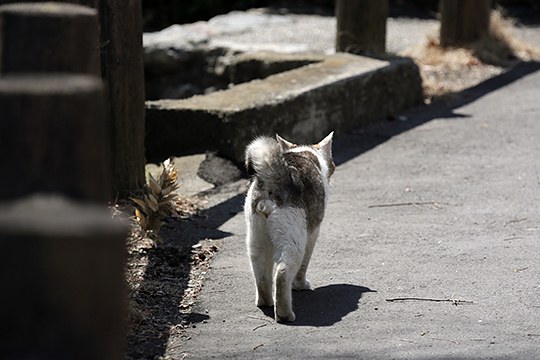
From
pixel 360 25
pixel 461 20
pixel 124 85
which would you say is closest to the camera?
pixel 124 85

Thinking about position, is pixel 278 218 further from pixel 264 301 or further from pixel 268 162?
pixel 264 301

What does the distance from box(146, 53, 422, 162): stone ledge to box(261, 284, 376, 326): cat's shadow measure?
2.57 m

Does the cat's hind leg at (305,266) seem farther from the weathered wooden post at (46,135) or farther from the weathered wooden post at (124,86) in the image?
the weathered wooden post at (46,135)

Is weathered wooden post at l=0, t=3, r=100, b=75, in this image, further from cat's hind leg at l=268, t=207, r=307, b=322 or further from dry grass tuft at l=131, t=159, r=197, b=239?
dry grass tuft at l=131, t=159, r=197, b=239

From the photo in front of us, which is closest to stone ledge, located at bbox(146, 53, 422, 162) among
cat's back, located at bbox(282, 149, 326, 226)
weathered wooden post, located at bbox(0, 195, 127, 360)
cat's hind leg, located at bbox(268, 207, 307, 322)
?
cat's back, located at bbox(282, 149, 326, 226)

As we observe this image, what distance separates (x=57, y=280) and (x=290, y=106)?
6.65 m

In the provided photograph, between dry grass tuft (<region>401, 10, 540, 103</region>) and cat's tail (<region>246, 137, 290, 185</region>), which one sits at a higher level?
cat's tail (<region>246, 137, 290, 185</region>)

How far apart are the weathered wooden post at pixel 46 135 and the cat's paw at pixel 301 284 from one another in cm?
336

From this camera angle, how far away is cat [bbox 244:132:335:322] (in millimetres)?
5188

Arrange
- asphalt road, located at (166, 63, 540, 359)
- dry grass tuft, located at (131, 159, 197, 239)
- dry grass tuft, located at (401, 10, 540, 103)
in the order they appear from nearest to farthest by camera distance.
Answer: asphalt road, located at (166, 63, 540, 359) → dry grass tuft, located at (131, 159, 197, 239) → dry grass tuft, located at (401, 10, 540, 103)

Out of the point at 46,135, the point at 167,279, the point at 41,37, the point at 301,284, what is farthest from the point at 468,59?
the point at 46,135

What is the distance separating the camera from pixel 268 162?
17.4 feet

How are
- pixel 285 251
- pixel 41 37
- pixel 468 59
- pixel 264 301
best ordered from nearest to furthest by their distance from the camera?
1. pixel 41 37
2. pixel 285 251
3. pixel 264 301
4. pixel 468 59

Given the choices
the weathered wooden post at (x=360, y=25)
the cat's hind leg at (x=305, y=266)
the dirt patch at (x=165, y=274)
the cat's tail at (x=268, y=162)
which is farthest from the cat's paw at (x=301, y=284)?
the weathered wooden post at (x=360, y=25)
